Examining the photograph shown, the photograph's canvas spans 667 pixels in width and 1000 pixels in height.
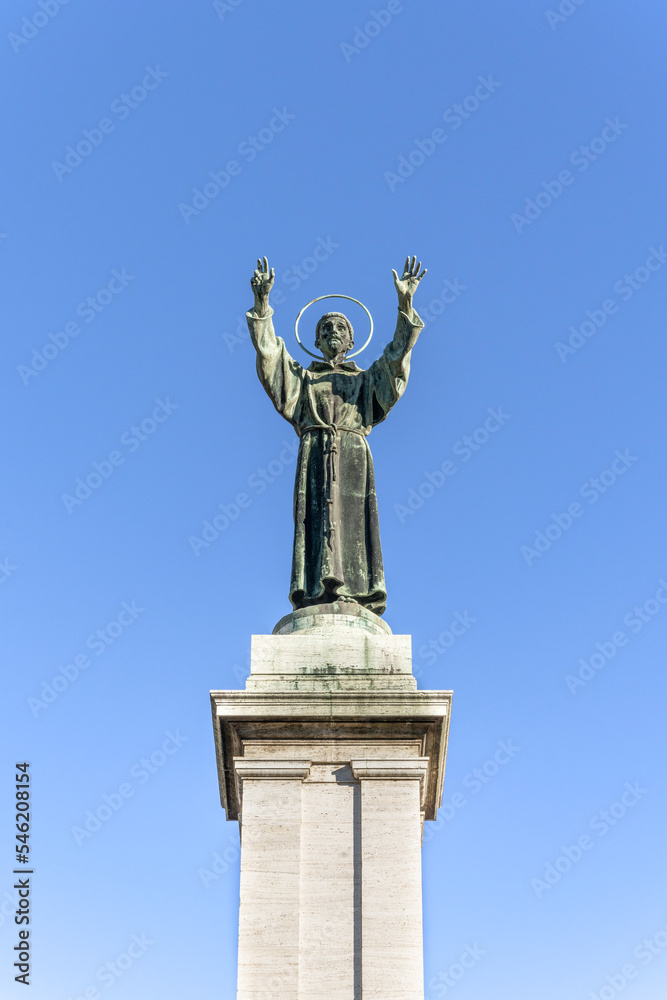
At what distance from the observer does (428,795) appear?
48.9ft

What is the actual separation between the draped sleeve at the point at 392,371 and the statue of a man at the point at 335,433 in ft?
0.04

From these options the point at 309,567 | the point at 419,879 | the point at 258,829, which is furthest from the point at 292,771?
the point at 309,567

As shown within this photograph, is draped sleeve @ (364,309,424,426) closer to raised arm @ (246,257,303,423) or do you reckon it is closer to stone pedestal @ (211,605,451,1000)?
raised arm @ (246,257,303,423)

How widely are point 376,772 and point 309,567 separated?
297 centimetres

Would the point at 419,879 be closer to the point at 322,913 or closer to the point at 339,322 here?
the point at 322,913

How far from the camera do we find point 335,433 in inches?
654

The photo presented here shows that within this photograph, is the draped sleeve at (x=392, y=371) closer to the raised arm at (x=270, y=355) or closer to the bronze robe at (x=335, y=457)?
the bronze robe at (x=335, y=457)

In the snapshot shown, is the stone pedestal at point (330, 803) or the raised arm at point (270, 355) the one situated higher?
the raised arm at point (270, 355)

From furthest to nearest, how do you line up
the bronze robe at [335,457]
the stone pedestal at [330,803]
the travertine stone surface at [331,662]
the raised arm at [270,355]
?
the raised arm at [270,355] < the bronze robe at [335,457] < the travertine stone surface at [331,662] < the stone pedestal at [330,803]

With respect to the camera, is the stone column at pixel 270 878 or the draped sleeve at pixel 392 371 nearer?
the stone column at pixel 270 878

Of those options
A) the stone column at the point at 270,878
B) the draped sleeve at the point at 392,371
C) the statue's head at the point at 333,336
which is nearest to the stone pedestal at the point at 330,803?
the stone column at the point at 270,878

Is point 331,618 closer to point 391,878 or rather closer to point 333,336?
point 391,878

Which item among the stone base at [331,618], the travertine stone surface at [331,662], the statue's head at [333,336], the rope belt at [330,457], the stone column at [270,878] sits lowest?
the stone column at [270,878]

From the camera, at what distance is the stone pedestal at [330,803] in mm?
12820
